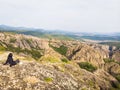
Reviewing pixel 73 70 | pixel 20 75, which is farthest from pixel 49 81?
pixel 73 70

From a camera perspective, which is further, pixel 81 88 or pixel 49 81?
pixel 81 88

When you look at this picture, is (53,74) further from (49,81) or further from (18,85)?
(18,85)

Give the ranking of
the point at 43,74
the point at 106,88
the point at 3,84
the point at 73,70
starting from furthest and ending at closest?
the point at 106,88 → the point at 73,70 → the point at 43,74 → the point at 3,84

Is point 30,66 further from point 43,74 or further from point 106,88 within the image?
point 106,88

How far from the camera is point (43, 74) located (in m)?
21.7

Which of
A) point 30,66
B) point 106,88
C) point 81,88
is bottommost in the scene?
point 106,88

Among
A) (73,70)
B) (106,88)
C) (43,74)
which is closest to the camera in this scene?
(43,74)

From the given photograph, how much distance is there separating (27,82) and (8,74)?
74.3 inches

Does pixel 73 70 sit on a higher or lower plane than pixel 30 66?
lower

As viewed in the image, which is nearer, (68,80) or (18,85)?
(18,85)

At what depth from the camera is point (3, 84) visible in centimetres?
2031

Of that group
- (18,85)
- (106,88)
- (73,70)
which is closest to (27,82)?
(18,85)

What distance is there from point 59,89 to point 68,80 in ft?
6.21

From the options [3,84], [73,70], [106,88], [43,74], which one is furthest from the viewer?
[106,88]
